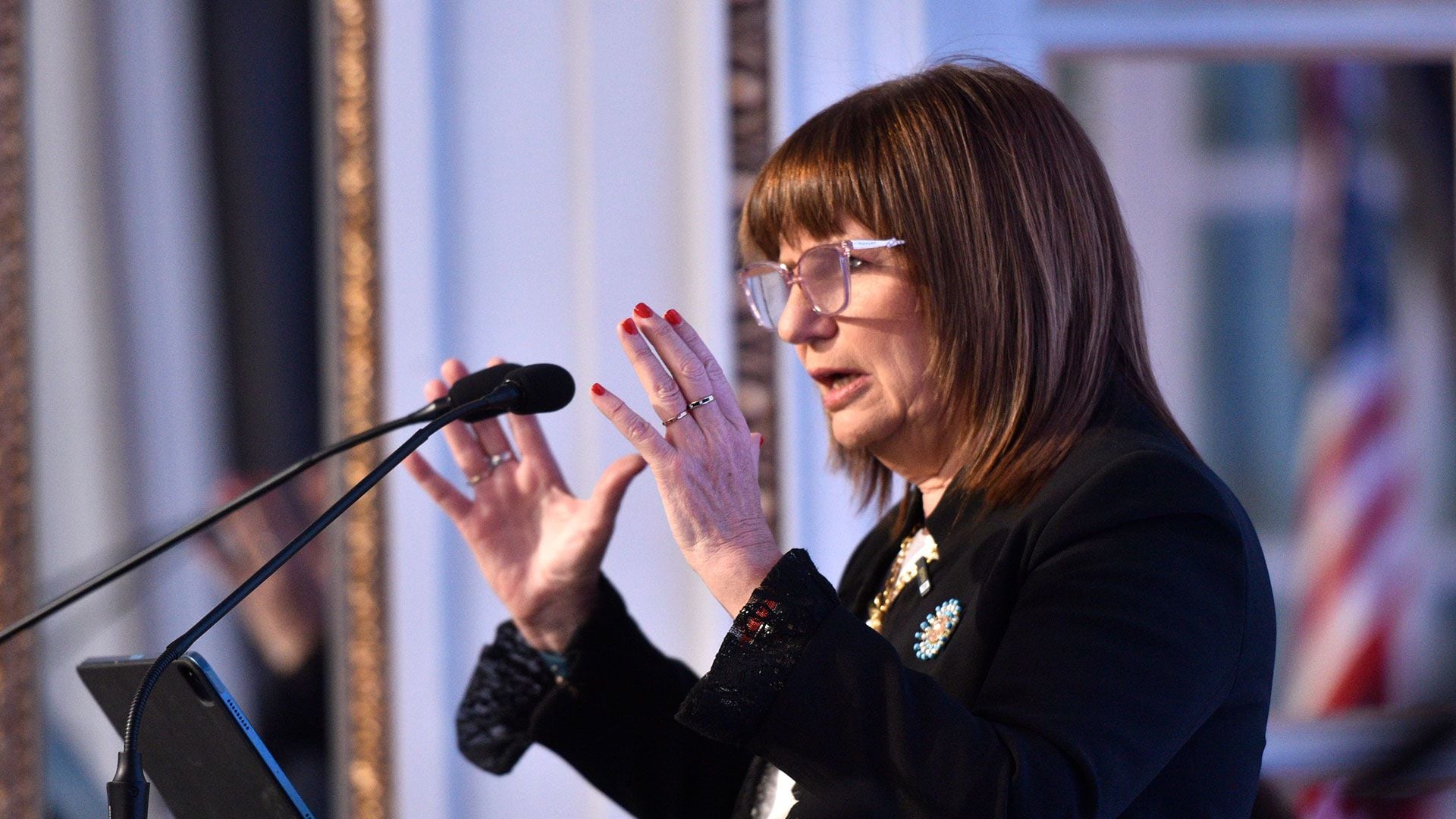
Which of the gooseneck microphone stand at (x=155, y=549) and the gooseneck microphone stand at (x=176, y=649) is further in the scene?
the gooseneck microphone stand at (x=155, y=549)

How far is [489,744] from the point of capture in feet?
4.76

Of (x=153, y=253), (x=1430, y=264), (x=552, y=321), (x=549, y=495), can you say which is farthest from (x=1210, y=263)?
(x=153, y=253)

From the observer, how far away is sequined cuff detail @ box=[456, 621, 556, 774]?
1.45 m

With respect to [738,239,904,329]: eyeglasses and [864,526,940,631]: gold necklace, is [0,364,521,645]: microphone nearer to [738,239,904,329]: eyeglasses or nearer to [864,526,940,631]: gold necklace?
[738,239,904,329]: eyeglasses

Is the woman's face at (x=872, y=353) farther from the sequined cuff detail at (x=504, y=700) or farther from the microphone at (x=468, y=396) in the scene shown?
the sequined cuff detail at (x=504, y=700)

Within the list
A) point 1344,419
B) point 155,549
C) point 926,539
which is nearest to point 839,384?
point 926,539

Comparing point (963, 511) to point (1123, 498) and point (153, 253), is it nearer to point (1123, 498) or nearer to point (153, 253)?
point (1123, 498)

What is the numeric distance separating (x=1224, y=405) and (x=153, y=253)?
1671 millimetres

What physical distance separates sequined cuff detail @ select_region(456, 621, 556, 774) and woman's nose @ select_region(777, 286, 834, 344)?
0.49m

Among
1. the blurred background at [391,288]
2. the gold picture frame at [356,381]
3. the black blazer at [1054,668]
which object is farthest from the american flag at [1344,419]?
the gold picture frame at [356,381]

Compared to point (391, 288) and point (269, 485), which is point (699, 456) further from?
point (391, 288)

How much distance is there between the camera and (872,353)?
1195 millimetres

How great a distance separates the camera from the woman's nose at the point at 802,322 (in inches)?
47.8

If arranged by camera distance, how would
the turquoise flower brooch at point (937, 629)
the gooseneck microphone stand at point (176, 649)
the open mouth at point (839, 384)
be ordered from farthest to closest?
the open mouth at point (839, 384), the turquoise flower brooch at point (937, 629), the gooseneck microphone stand at point (176, 649)
